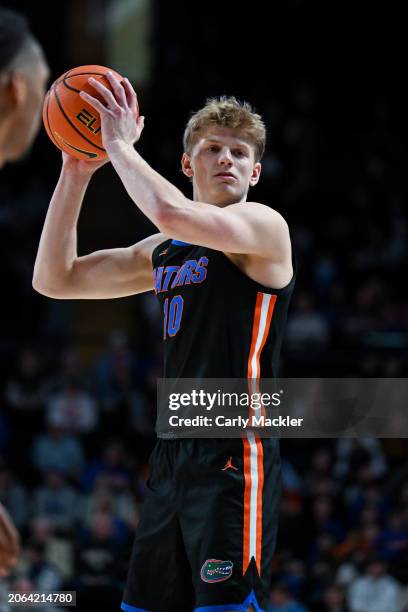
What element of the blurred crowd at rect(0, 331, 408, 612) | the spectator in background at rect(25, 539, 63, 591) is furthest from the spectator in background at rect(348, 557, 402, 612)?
the spectator in background at rect(25, 539, 63, 591)

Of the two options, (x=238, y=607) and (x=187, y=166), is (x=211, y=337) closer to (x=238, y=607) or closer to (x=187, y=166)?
(x=187, y=166)

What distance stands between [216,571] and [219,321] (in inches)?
38.7

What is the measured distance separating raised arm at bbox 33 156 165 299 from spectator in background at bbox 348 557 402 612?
14.8ft

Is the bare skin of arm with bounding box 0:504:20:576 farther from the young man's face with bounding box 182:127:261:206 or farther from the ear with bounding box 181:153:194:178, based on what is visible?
the ear with bounding box 181:153:194:178

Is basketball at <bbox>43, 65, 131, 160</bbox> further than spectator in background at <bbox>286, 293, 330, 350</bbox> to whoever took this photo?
No

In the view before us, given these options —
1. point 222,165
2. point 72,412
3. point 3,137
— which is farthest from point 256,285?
point 72,412

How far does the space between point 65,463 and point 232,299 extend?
6216mm

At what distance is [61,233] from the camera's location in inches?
174

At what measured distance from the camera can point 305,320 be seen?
11273 millimetres

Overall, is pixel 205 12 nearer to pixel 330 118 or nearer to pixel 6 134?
pixel 330 118

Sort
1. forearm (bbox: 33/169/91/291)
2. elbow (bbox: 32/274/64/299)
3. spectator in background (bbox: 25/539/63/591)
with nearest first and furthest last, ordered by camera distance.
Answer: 1. forearm (bbox: 33/169/91/291)
2. elbow (bbox: 32/274/64/299)
3. spectator in background (bbox: 25/539/63/591)

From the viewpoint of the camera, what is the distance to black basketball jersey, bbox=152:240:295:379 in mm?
3908

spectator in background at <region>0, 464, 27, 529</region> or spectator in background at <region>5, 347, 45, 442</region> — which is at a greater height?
spectator in background at <region>5, 347, 45, 442</region>

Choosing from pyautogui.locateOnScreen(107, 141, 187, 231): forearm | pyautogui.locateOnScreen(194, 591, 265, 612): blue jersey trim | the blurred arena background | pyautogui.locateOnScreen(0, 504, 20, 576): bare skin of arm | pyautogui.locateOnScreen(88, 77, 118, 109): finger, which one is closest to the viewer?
pyautogui.locateOnScreen(0, 504, 20, 576): bare skin of arm
